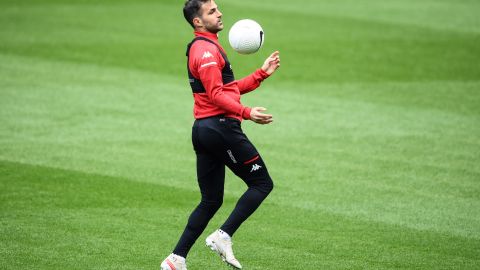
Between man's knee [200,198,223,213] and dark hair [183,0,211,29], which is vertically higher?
dark hair [183,0,211,29]

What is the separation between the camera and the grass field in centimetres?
894

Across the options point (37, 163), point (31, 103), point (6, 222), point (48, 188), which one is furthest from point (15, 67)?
point (6, 222)

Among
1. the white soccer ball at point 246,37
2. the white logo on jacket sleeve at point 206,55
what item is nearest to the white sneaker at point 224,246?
the white logo on jacket sleeve at point 206,55

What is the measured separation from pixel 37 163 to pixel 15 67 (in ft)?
22.9

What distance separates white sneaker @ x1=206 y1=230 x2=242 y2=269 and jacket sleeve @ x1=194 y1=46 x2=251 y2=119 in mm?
1219

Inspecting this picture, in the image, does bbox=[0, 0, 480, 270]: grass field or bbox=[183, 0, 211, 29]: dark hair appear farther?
bbox=[0, 0, 480, 270]: grass field

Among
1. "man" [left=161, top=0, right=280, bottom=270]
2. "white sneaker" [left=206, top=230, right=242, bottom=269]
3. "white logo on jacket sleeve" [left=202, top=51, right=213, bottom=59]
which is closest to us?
"white logo on jacket sleeve" [left=202, top=51, right=213, bottom=59]

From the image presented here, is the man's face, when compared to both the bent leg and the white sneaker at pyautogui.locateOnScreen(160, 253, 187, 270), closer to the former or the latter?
the bent leg

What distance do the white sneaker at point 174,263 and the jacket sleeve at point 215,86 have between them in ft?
5.07

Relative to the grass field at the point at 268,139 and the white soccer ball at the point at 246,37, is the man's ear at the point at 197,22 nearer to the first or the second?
the white soccer ball at the point at 246,37

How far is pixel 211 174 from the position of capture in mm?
7797

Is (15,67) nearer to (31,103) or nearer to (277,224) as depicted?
(31,103)

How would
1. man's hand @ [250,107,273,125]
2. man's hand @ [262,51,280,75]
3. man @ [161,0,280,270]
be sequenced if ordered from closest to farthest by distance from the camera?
man's hand @ [250,107,273,125] < man @ [161,0,280,270] < man's hand @ [262,51,280,75]

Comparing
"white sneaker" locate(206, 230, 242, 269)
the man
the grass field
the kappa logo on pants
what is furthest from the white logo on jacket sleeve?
the grass field
